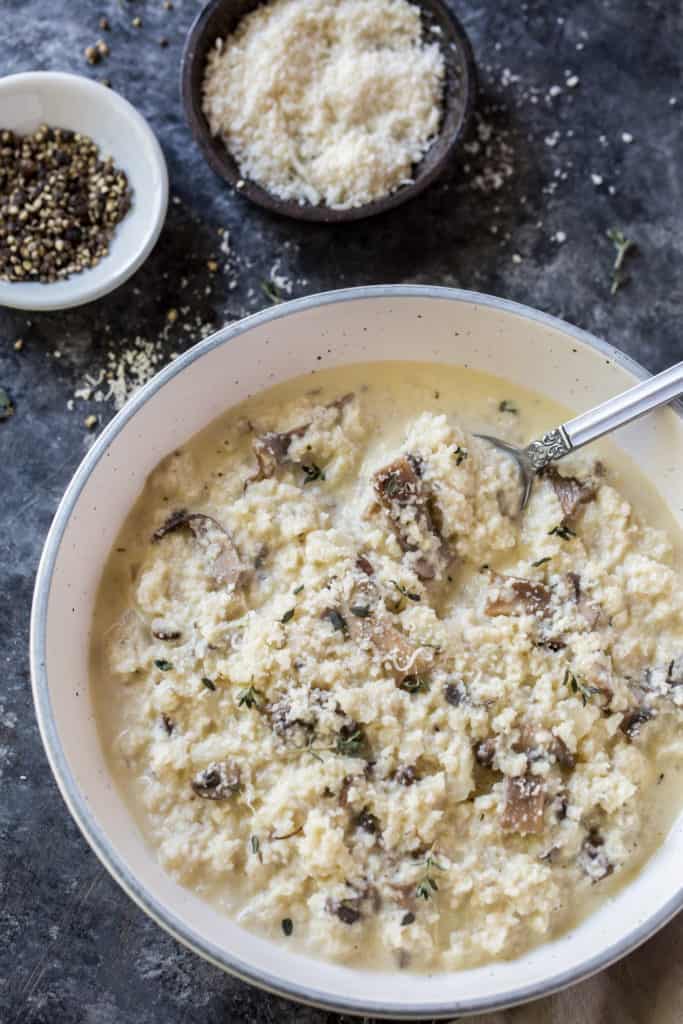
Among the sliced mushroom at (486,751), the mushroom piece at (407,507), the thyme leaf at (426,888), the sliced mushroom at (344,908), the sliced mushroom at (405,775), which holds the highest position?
the mushroom piece at (407,507)

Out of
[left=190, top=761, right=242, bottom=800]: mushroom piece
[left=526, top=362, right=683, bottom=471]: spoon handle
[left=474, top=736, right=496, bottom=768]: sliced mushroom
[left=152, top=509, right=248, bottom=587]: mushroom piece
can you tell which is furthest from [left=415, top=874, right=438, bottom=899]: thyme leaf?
[left=526, top=362, right=683, bottom=471]: spoon handle

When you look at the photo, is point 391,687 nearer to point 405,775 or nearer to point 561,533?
point 405,775

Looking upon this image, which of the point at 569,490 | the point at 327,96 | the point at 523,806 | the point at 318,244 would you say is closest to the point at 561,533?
the point at 569,490

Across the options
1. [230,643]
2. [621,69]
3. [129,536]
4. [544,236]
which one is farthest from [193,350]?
[621,69]

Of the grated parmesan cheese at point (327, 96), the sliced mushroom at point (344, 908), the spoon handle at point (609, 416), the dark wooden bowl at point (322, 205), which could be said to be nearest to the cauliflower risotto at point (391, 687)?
the sliced mushroom at point (344, 908)

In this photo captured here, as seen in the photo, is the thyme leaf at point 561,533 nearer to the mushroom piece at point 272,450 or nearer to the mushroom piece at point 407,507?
the mushroom piece at point 407,507

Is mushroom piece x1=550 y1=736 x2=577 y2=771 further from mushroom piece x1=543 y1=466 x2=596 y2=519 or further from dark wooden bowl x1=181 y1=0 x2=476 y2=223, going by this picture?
dark wooden bowl x1=181 y1=0 x2=476 y2=223
